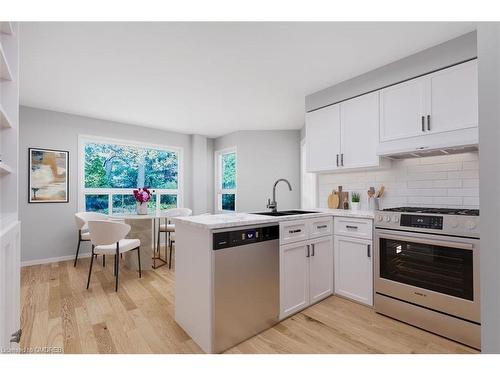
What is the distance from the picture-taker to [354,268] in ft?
8.22

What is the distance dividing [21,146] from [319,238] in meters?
4.48

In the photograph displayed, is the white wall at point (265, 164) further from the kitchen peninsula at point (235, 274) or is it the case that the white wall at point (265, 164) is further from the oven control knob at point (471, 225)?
the oven control knob at point (471, 225)

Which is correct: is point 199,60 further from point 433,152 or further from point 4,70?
point 433,152

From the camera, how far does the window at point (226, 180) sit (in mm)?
5738

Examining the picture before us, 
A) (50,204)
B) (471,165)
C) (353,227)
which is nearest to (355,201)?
(353,227)

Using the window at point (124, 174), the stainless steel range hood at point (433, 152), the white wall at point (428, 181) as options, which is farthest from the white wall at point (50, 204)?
the stainless steel range hood at point (433, 152)

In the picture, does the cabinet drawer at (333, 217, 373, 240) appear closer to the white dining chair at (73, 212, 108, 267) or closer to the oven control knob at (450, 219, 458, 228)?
the oven control knob at (450, 219, 458, 228)

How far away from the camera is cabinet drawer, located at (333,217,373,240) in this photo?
7.87ft

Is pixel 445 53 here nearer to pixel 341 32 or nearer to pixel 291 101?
pixel 341 32

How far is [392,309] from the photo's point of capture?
7.22 ft

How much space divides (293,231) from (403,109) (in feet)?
5.32

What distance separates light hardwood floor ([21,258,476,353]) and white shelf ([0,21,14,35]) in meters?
2.12

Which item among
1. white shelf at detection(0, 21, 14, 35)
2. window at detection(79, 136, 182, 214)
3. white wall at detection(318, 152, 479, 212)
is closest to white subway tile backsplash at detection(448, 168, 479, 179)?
white wall at detection(318, 152, 479, 212)
